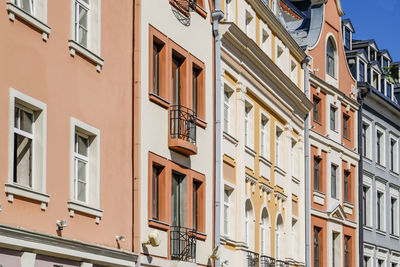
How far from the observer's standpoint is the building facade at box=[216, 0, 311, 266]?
32625 millimetres

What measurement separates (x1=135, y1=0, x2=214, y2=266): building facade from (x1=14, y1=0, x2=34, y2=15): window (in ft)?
16.4

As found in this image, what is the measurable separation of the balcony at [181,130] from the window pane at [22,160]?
710cm

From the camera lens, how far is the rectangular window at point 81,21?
22.6 meters

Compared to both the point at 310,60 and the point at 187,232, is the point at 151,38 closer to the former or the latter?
the point at 187,232

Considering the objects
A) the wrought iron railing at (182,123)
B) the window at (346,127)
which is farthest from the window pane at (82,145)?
the window at (346,127)

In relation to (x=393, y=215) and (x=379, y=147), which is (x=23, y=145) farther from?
(x=393, y=215)

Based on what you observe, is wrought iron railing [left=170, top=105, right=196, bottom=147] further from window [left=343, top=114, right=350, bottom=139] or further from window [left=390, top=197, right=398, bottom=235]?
window [left=390, top=197, right=398, bottom=235]

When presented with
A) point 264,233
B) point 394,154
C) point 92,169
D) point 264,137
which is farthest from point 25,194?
point 394,154

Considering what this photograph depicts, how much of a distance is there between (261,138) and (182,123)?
31.9 feet

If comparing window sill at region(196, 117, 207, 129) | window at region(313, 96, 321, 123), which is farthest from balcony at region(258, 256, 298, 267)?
window at region(313, 96, 321, 123)

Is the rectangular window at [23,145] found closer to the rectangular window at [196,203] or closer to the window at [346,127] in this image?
the rectangular window at [196,203]

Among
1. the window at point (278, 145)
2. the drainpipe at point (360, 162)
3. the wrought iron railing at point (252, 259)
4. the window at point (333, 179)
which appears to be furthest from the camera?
the drainpipe at point (360, 162)

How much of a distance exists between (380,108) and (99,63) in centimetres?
3074

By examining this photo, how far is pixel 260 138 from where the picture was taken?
36.7m
